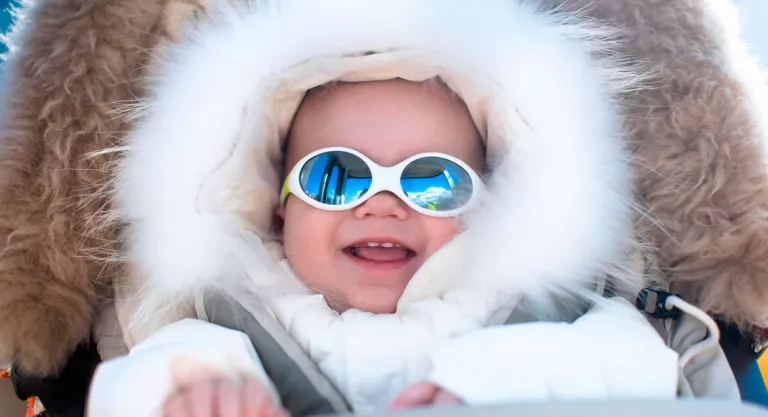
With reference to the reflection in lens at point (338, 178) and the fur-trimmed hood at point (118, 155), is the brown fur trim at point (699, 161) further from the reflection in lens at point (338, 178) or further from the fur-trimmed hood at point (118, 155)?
the reflection in lens at point (338, 178)

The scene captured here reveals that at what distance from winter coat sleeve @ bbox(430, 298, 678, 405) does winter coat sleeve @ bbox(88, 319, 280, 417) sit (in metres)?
0.21

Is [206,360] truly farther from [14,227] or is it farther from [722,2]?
[722,2]

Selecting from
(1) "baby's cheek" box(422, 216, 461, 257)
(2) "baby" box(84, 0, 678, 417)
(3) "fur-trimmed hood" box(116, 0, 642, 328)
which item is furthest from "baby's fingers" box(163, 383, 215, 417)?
(1) "baby's cheek" box(422, 216, 461, 257)

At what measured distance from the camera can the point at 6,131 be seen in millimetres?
1044

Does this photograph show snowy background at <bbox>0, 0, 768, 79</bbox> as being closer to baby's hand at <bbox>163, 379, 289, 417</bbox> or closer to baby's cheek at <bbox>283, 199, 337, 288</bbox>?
baby's cheek at <bbox>283, 199, 337, 288</bbox>

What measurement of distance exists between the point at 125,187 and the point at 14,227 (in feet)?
0.48

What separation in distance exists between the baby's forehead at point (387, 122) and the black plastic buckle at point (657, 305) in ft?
1.00

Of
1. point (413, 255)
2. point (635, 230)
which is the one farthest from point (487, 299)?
point (635, 230)

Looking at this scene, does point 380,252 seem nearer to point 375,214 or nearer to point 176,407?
point 375,214

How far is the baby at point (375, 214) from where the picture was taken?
3.37ft

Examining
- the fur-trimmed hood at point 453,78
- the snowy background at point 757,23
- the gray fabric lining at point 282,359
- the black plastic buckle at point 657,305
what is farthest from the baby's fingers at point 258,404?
the snowy background at point 757,23

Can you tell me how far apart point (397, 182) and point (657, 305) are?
373 millimetres

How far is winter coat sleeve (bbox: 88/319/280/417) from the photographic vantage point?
0.77m

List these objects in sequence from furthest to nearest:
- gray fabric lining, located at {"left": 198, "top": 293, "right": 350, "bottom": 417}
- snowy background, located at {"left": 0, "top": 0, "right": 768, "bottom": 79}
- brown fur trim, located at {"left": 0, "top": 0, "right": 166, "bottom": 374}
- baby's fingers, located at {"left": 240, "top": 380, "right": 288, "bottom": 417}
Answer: snowy background, located at {"left": 0, "top": 0, "right": 768, "bottom": 79}
brown fur trim, located at {"left": 0, "top": 0, "right": 166, "bottom": 374}
gray fabric lining, located at {"left": 198, "top": 293, "right": 350, "bottom": 417}
baby's fingers, located at {"left": 240, "top": 380, "right": 288, "bottom": 417}
